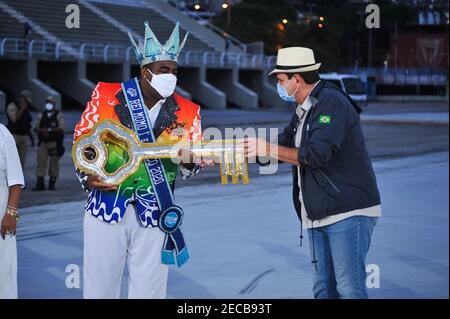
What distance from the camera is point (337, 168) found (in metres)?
5.32

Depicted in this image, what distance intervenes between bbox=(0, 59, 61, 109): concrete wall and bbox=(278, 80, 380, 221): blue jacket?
100ft

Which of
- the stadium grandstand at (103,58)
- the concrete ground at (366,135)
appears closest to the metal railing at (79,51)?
the stadium grandstand at (103,58)

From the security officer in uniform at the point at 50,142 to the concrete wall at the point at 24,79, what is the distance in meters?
19.2

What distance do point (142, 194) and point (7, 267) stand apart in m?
1.11

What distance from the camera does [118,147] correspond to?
4977 mm

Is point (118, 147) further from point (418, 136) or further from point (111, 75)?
point (111, 75)

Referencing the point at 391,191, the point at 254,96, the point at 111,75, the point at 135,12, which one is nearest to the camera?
the point at 391,191

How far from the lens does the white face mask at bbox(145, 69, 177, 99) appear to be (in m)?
5.07

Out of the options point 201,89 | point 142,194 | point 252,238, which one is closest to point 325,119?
point 142,194

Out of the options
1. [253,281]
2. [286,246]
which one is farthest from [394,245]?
[253,281]

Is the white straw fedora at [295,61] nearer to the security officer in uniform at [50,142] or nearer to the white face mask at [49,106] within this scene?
the security officer in uniform at [50,142]

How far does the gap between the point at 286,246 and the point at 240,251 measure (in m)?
0.61

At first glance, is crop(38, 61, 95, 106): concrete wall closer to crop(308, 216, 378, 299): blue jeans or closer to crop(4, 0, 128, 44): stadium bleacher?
crop(4, 0, 128, 44): stadium bleacher

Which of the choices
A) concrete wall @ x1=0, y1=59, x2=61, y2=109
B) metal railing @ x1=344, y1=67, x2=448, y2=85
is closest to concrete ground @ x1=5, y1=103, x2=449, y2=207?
concrete wall @ x1=0, y1=59, x2=61, y2=109
